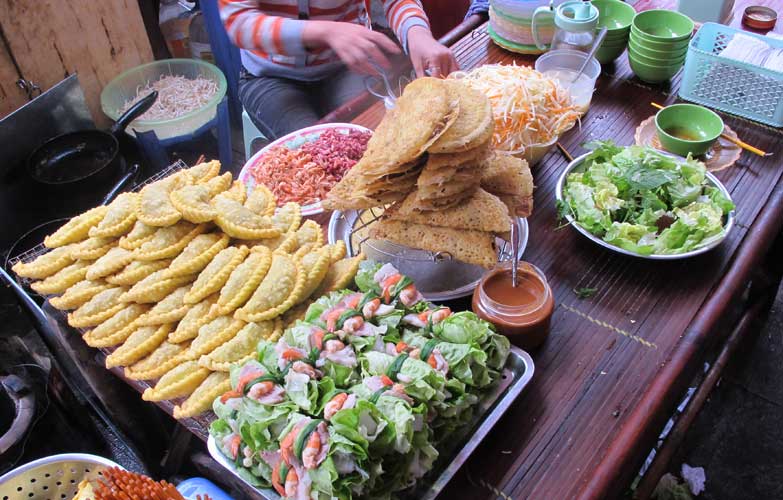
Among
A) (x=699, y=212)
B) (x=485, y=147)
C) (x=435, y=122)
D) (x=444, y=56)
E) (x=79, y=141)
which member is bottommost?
(x=79, y=141)

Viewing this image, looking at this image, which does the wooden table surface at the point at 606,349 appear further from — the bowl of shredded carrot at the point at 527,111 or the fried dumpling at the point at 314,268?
the fried dumpling at the point at 314,268

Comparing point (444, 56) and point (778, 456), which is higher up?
point (444, 56)

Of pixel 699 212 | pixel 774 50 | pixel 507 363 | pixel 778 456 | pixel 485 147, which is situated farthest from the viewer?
pixel 778 456

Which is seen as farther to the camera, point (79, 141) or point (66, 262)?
point (79, 141)

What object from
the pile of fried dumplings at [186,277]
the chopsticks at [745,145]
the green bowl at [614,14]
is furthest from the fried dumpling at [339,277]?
the green bowl at [614,14]

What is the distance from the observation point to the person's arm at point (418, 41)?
10.3 feet

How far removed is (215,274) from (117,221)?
492mm

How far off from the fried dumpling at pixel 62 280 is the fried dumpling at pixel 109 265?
0.20 ft

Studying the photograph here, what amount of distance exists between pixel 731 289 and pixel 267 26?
2584mm

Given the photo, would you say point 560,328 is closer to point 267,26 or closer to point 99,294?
point 99,294

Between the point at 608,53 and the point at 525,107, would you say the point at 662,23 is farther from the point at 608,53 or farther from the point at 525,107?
the point at 525,107

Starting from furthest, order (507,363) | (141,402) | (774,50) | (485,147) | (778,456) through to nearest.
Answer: (778,456) < (774,50) < (141,402) < (485,147) < (507,363)

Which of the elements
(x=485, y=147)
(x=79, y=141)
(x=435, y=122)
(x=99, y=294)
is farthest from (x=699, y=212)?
(x=79, y=141)

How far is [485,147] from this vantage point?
195cm
